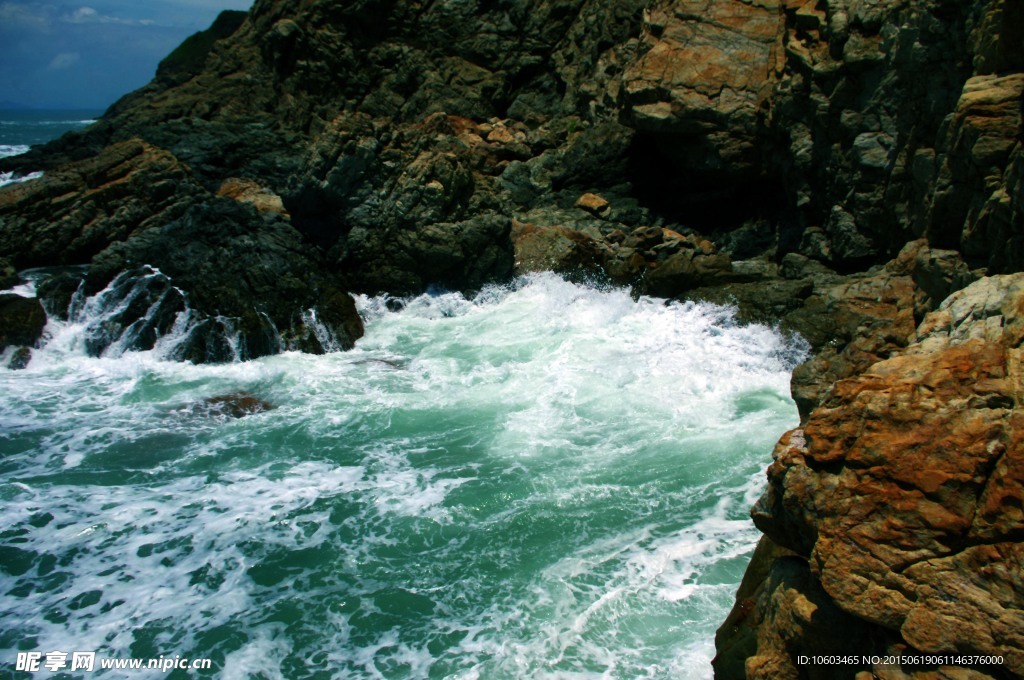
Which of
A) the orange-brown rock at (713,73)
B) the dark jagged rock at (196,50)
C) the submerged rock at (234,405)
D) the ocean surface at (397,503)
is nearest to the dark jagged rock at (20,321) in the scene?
the ocean surface at (397,503)

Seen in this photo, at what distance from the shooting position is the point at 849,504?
14.7ft

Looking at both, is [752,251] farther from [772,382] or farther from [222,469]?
[222,469]

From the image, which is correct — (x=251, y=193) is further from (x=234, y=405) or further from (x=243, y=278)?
(x=234, y=405)

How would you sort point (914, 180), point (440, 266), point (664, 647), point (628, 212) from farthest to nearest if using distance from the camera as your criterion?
point (628, 212), point (440, 266), point (914, 180), point (664, 647)

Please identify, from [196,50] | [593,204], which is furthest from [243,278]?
[196,50]

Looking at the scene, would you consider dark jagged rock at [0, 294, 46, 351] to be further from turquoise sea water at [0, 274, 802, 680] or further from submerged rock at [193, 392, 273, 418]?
submerged rock at [193, 392, 273, 418]

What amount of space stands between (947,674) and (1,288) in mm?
20266

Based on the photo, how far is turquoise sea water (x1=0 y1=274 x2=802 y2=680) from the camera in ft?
25.0

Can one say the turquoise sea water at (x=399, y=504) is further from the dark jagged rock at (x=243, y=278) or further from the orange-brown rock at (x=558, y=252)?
the orange-brown rock at (x=558, y=252)

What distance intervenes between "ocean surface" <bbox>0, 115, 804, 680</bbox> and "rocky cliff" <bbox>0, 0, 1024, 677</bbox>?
176 cm

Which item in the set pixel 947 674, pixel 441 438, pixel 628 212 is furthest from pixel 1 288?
pixel 947 674

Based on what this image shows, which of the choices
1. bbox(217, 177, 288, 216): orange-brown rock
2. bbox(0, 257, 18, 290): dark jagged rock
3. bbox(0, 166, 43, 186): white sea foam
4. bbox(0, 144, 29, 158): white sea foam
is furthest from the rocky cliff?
bbox(0, 144, 29, 158): white sea foam

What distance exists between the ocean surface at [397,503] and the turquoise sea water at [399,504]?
0.04 meters

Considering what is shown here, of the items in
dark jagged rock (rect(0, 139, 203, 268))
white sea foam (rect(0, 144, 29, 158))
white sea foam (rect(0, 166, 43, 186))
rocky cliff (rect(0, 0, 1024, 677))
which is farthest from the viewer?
white sea foam (rect(0, 144, 29, 158))
